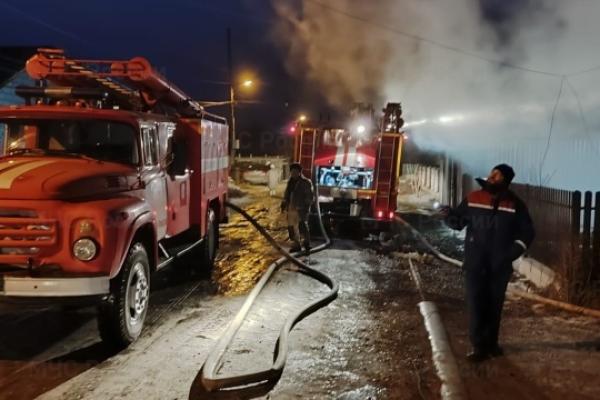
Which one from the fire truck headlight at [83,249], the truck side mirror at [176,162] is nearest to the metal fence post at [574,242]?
the truck side mirror at [176,162]

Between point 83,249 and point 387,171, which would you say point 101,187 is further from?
point 387,171

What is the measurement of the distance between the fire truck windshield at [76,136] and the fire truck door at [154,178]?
232 mm

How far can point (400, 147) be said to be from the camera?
12891mm

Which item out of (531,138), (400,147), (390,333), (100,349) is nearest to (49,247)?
(100,349)

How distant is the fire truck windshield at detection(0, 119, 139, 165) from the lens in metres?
6.22

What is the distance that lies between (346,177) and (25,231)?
30.5ft

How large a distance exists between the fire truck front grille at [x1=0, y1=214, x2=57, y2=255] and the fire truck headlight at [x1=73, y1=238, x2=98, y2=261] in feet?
0.64

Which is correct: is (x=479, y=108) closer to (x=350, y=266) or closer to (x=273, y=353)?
(x=350, y=266)

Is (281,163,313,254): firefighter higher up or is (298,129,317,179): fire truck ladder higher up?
(298,129,317,179): fire truck ladder

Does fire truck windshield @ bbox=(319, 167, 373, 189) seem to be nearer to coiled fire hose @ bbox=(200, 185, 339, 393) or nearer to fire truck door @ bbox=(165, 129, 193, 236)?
fire truck door @ bbox=(165, 129, 193, 236)

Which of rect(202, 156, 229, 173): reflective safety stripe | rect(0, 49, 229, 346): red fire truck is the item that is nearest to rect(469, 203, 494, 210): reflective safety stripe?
rect(0, 49, 229, 346): red fire truck

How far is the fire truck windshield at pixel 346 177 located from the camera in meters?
13.3

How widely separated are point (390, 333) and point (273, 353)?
138 centimetres

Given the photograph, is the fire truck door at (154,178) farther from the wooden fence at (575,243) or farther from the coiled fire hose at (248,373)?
the wooden fence at (575,243)
